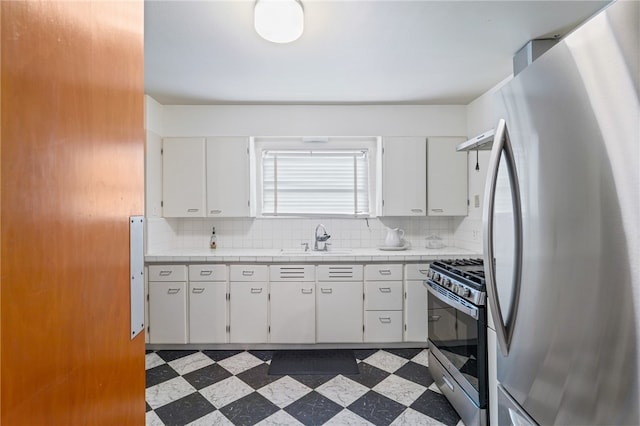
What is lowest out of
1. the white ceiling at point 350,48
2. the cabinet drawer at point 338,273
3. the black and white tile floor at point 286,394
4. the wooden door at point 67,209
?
the black and white tile floor at point 286,394

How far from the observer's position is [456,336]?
Answer: 184cm

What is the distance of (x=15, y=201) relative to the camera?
15.4 inches

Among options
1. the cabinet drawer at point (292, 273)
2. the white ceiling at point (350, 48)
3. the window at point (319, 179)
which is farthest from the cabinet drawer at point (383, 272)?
the white ceiling at point (350, 48)

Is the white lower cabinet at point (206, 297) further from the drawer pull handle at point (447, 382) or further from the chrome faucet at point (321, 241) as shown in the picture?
the drawer pull handle at point (447, 382)

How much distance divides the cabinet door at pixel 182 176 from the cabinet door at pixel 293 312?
1231mm

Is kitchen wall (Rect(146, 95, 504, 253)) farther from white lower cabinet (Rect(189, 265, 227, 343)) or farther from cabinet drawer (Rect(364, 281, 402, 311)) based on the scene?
cabinet drawer (Rect(364, 281, 402, 311))

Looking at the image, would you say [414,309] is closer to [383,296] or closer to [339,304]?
→ [383,296]

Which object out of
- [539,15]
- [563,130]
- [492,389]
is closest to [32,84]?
[563,130]

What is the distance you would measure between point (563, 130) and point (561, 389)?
0.67 meters

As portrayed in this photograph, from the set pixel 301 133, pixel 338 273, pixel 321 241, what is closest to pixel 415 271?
pixel 338 273

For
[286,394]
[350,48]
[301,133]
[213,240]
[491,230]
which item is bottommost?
[286,394]

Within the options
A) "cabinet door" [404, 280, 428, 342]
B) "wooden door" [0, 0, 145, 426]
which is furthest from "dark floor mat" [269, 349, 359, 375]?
"wooden door" [0, 0, 145, 426]

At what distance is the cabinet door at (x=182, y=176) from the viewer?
3092 millimetres

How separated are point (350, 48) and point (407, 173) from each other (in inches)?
58.6
